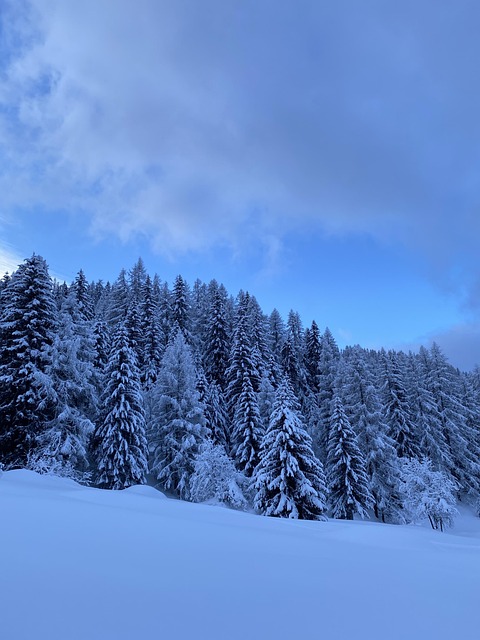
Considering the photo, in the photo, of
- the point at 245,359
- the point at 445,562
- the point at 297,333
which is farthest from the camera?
the point at 297,333

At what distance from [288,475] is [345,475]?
8.87 m

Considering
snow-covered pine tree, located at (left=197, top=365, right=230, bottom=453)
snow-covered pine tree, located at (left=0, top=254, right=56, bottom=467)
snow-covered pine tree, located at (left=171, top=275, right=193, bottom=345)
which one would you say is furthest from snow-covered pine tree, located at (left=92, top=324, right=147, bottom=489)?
snow-covered pine tree, located at (left=171, top=275, right=193, bottom=345)

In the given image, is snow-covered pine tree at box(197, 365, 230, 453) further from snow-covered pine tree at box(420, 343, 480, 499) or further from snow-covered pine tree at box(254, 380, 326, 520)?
snow-covered pine tree at box(420, 343, 480, 499)

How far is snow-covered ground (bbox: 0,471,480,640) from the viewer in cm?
285

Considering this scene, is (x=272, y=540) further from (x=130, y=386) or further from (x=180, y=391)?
(x=180, y=391)

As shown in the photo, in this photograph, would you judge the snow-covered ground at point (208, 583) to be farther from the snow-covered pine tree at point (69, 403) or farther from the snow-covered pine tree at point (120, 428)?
the snow-covered pine tree at point (120, 428)

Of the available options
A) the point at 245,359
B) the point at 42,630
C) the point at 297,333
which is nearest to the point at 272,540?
the point at 42,630

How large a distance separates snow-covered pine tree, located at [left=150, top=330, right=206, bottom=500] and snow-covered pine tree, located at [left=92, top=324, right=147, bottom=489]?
233 cm

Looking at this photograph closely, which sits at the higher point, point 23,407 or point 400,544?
point 23,407

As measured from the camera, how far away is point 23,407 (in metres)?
20.5

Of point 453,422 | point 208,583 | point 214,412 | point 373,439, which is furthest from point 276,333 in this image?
point 208,583

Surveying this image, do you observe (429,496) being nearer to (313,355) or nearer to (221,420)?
(221,420)

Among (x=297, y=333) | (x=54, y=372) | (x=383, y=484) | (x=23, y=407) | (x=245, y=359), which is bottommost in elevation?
(x=383, y=484)

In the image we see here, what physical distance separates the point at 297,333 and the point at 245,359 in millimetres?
22315
